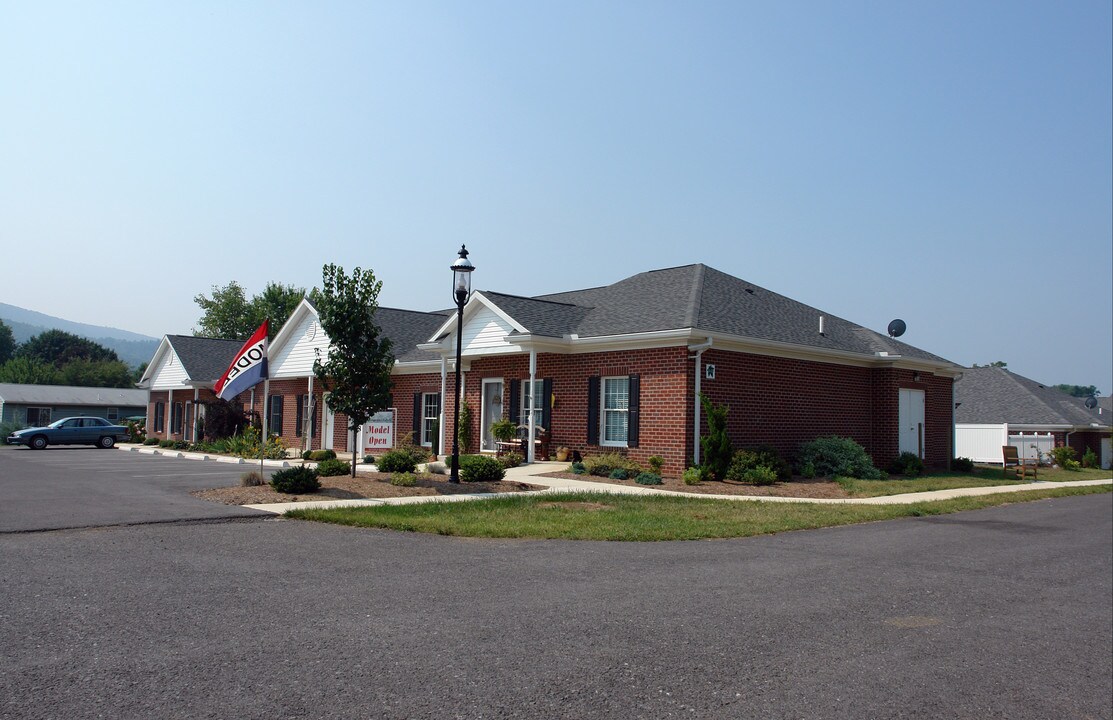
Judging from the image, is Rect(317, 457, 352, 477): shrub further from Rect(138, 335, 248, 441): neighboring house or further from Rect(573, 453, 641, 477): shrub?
Rect(138, 335, 248, 441): neighboring house

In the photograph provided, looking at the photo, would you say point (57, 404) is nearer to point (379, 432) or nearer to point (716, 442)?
point (379, 432)

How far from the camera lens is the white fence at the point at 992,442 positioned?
35.3m

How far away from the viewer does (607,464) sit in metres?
19.5

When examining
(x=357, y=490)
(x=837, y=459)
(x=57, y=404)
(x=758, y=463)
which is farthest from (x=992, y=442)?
(x=57, y=404)

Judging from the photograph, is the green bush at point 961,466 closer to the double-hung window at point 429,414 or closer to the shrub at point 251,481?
the double-hung window at point 429,414

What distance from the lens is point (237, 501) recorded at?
13742 mm

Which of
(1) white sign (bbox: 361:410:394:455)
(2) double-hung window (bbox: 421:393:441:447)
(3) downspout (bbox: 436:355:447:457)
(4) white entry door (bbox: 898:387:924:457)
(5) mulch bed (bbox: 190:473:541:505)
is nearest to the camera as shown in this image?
(5) mulch bed (bbox: 190:473:541:505)

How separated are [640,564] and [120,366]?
89.8m

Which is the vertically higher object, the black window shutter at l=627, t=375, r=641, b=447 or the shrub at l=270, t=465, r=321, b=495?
the black window shutter at l=627, t=375, r=641, b=447

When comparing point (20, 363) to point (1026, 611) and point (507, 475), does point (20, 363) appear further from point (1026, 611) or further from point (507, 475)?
point (1026, 611)

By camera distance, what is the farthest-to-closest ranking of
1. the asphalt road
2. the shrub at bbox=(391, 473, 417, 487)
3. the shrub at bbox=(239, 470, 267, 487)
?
the shrub at bbox=(391, 473, 417, 487) < the shrub at bbox=(239, 470, 267, 487) < the asphalt road

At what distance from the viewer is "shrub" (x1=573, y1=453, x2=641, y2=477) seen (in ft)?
63.5

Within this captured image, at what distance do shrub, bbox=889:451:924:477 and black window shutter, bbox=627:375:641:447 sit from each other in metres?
8.17

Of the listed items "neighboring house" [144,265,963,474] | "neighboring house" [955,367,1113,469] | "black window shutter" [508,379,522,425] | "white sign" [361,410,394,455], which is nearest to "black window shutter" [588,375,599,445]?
"neighboring house" [144,265,963,474]
